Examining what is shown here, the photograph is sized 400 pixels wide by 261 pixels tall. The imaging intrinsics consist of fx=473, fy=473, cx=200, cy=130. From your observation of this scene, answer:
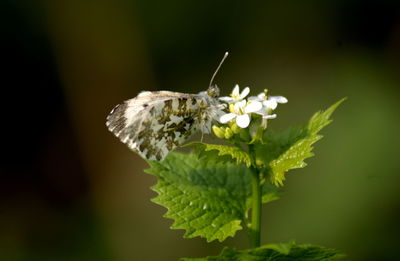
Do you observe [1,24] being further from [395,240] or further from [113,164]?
[395,240]

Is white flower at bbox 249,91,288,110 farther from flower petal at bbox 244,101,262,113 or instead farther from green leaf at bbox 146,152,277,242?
green leaf at bbox 146,152,277,242

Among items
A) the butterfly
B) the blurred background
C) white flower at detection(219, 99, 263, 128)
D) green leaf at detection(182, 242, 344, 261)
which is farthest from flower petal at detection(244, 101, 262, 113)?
the blurred background

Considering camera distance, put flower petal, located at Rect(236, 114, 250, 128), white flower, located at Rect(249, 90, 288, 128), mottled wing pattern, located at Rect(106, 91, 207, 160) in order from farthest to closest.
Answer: mottled wing pattern, located at Rect(106, 91, 207, 160), white flower, located at Rect(249, 90, 288, 128), flower petal, located at Rect(236, 114, 250, 128)

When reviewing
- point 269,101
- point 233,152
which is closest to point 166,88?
point 269,101

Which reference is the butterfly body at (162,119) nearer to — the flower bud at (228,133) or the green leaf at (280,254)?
the flower bud at (228,133)

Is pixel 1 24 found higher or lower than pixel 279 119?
higher

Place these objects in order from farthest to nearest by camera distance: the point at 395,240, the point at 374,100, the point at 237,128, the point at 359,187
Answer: the point at 374,100 → the point at 359,187 → the point at 395,240 → the point at 237,128

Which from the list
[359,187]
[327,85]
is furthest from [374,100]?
[359,187]
